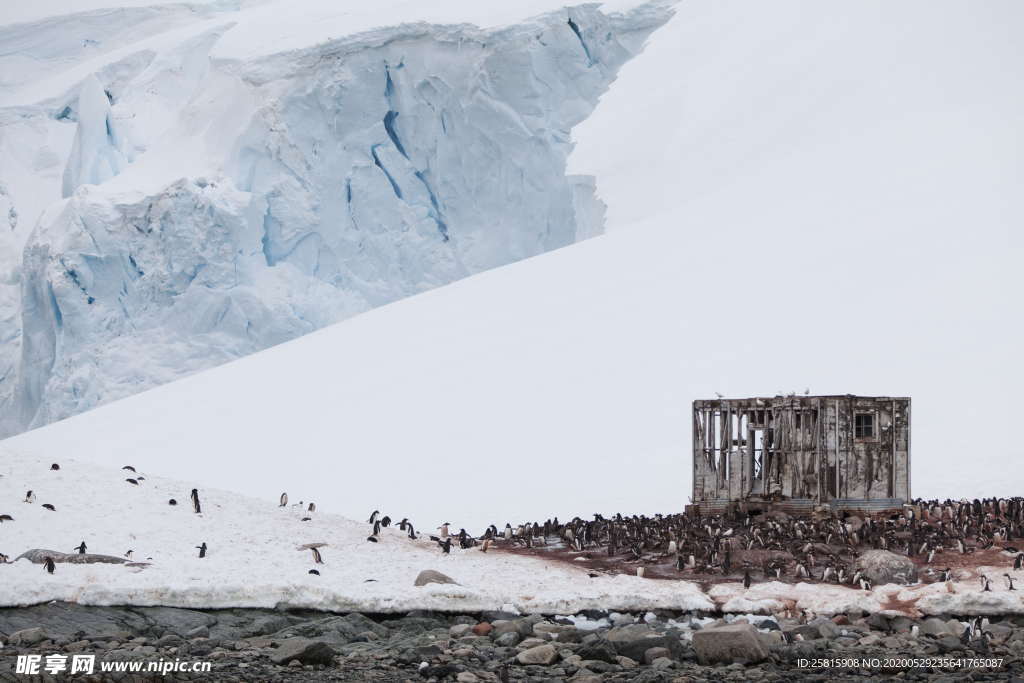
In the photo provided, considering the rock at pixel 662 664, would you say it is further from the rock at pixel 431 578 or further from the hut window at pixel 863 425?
the hut window at pixel 863 425

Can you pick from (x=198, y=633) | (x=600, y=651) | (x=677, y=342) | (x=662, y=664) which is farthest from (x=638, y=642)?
(x=677, y=342)

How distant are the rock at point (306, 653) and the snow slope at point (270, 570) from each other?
1749mm

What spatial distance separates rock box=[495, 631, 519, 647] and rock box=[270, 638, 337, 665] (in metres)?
1.33

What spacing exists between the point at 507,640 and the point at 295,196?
3130cm

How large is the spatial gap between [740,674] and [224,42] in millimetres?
38762

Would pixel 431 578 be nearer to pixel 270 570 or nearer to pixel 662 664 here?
pixel 270 570

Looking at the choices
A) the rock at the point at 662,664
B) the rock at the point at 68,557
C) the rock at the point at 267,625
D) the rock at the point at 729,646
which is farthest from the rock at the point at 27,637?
the rock at the point at 729,646

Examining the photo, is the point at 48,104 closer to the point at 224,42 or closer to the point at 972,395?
the point at 224,42

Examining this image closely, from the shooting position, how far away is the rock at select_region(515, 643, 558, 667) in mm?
8352

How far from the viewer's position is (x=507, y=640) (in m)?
9.05

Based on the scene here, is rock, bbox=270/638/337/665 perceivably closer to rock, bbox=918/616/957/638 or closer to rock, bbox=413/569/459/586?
rock, bbox=413/569/459/586

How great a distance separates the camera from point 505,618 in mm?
10055

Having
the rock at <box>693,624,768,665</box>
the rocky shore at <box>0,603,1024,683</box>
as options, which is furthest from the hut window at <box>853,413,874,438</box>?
the rock at <box>693,624,768,665</box>

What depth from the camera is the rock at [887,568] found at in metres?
11.0
